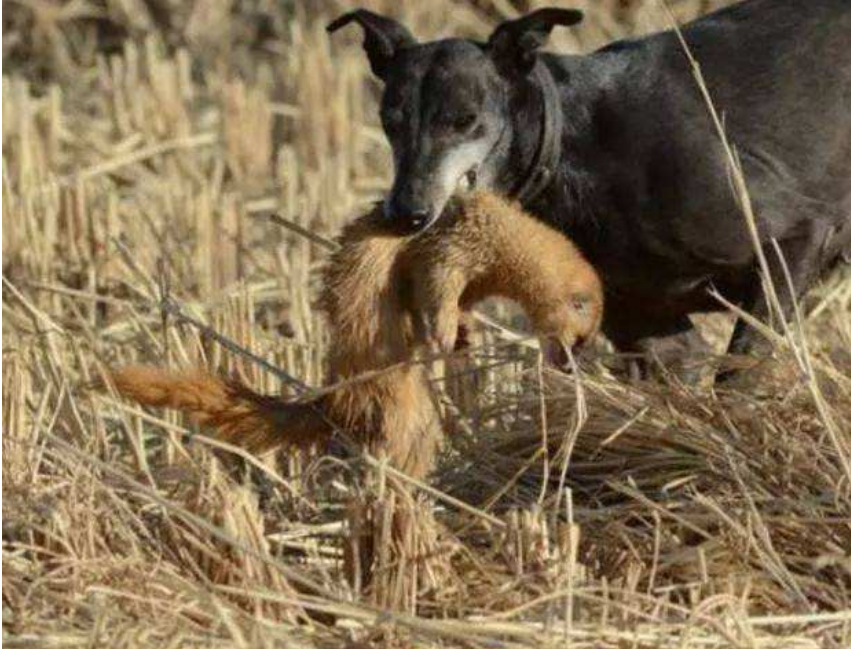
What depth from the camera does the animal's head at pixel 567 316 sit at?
17.3 ft

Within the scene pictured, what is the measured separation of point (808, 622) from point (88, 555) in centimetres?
136

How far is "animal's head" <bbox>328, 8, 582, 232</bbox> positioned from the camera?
5.99 m

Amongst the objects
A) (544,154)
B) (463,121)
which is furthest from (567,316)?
(544,154)

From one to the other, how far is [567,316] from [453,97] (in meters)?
1.00

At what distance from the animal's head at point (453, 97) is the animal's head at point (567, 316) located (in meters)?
0.51

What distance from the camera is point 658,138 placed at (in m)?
6.47

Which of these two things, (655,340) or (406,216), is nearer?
(406,216)

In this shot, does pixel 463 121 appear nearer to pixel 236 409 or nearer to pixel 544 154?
pixel 544 154

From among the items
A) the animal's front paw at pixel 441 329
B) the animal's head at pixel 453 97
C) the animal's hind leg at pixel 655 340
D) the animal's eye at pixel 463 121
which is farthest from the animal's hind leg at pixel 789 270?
the animal's front paw at pixel 441 329

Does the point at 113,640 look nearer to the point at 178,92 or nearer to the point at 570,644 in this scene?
the point at 570,644

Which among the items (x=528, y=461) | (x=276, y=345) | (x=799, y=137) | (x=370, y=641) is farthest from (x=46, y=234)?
(x=370, y=641)

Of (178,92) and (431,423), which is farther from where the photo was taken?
(178,92)

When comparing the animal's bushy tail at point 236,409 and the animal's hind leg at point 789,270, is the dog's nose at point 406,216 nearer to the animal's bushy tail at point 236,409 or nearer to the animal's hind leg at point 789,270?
the animal's bushy tail at point 236,409

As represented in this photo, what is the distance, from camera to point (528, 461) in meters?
5.45
